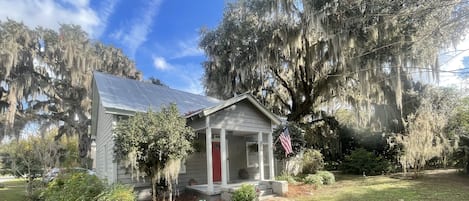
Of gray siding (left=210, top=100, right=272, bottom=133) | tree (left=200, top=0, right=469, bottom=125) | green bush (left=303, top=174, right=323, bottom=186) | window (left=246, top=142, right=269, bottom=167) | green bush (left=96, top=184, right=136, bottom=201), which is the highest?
tree (left=200, top=0, right=469, bottom=125)

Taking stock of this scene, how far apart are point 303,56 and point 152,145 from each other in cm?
1004

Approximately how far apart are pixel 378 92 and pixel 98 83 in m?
13.2

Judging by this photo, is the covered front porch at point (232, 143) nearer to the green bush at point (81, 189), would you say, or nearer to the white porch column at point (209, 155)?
the white porch column at point (209, 155)

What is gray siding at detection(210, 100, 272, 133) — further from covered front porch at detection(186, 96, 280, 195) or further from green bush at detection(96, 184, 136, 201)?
green bush at detection(96, 184, 136, 201)

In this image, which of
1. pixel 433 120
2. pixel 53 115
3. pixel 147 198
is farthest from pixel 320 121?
pixel 53 115

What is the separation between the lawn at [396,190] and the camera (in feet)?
29.2

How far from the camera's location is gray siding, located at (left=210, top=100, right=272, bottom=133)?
10.1 metres

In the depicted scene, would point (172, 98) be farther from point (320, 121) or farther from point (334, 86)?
point (320, 121)

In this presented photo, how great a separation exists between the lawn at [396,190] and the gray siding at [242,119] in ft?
8.16

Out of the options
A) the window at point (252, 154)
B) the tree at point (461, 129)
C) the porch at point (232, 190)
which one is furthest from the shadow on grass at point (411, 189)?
the window at point (252, 154)

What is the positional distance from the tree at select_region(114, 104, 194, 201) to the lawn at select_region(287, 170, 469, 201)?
3986 millimetres

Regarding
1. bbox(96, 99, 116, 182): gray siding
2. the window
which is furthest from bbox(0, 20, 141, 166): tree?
the window

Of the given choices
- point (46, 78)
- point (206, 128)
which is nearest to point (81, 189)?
point (206, 128)

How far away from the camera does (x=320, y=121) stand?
750 inches
